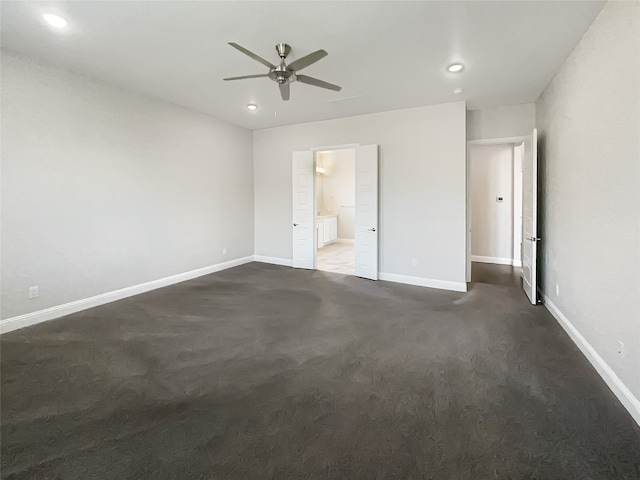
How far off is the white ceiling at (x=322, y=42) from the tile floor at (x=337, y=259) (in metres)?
3.15

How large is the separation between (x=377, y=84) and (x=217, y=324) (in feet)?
11.4

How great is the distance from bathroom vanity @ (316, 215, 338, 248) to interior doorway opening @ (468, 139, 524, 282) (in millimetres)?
3956

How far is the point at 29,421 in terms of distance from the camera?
189cm

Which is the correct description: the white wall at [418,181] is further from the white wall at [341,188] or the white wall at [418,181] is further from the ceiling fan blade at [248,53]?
the white wall at [341,188]

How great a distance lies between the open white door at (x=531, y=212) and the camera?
393cm

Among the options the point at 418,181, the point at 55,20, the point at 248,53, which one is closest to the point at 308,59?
the point at 248,53

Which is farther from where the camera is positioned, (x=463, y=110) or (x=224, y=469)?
(x=463, y=110)

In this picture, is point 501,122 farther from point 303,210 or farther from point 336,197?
point 336,197

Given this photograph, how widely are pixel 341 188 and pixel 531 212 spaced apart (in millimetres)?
6265

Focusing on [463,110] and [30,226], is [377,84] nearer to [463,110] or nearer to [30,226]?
[463,110]

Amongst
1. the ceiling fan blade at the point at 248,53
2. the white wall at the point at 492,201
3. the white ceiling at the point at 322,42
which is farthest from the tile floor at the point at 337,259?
the ceiling fan blade at the point at 248,53

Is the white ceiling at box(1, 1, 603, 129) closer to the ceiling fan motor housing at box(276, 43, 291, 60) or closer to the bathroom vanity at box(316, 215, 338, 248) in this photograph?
the ceiling fan motor housing at box(276, 43, 291, 60)

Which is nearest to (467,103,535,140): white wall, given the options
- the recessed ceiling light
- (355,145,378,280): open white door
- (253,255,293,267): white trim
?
(355,145,378,280): open white door

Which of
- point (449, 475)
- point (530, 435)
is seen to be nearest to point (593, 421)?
point (530, 435)
